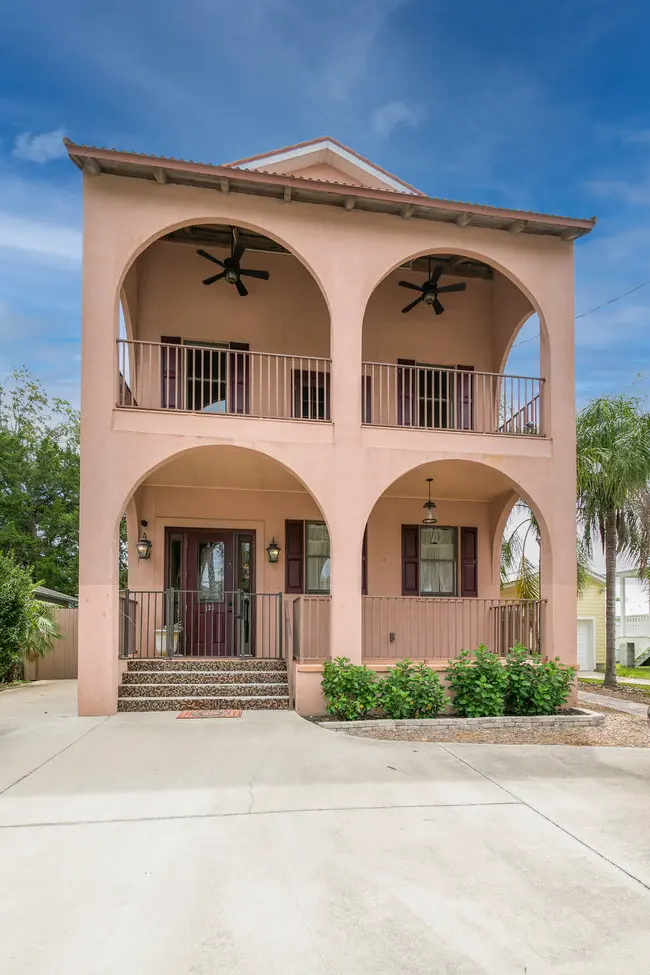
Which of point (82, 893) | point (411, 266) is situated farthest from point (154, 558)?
point (82, 893)

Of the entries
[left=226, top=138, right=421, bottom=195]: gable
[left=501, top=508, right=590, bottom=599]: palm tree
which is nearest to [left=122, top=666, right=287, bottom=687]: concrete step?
[left=501, top=508, right=590, bottom=599]: palm tree

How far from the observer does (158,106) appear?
20.2 meters

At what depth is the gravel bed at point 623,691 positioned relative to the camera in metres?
12.8

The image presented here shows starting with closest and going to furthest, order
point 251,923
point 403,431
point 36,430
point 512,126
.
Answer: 1. point 251,923
2. point 403,431
3. point 512,126
4. point 36,430

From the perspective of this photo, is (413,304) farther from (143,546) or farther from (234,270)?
(143,546)

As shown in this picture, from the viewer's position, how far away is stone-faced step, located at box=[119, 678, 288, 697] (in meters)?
10.2

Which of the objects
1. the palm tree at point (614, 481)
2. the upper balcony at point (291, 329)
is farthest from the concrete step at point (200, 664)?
the palm tree at point (614, 481)

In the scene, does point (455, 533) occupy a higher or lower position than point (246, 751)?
higher

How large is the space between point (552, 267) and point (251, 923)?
10763mm

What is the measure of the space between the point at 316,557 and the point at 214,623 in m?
2.35

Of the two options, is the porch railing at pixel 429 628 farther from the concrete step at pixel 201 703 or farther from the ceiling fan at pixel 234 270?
the ceiling fan at pixel 234 270

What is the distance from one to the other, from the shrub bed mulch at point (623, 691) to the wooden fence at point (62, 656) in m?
11.8

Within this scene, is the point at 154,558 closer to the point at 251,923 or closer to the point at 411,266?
the point at 411,266

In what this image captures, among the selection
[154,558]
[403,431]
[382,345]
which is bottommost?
[154,558]
